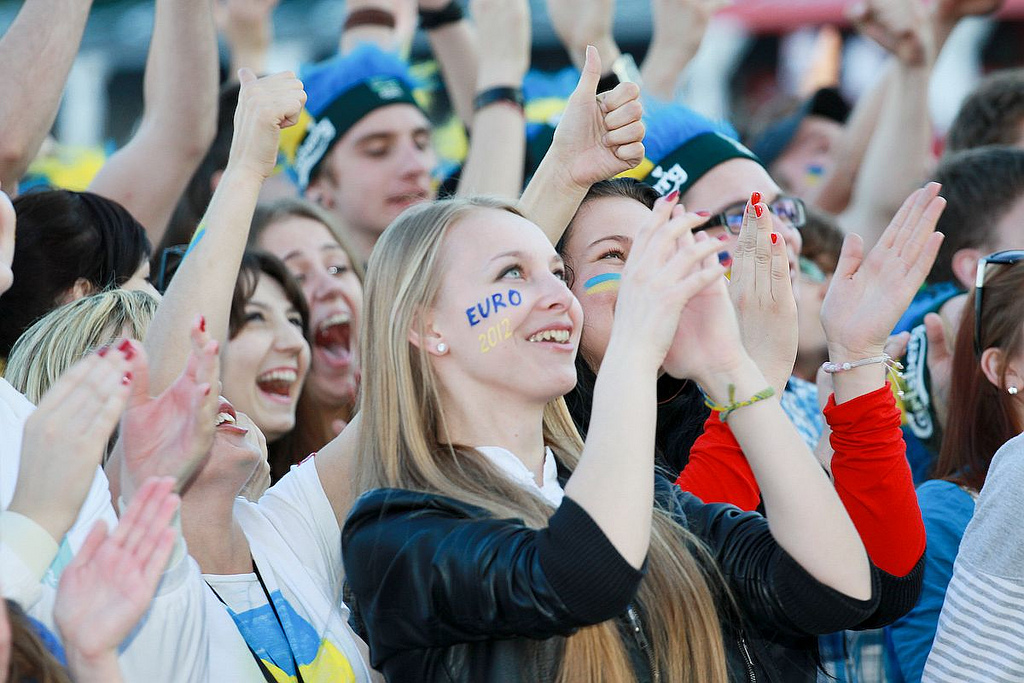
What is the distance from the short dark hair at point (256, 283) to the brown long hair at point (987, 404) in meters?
1.86

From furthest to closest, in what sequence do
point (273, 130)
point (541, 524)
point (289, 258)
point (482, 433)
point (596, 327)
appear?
point (289, 258) → point (596, 327) → point (273, 130) → point (482, 433) → point (541, 524)

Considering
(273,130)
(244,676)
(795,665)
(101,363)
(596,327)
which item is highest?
(273,130)

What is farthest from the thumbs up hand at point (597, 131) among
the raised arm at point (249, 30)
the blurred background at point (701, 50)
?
the blurred background at point (701, 50)

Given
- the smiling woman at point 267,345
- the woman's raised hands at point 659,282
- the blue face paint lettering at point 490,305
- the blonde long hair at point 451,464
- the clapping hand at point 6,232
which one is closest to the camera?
the woman's raised hands at point 659,282

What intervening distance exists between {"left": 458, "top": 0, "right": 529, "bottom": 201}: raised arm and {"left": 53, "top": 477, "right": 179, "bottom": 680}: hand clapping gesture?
1.88 m

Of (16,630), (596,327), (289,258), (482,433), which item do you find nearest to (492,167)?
(289,258)

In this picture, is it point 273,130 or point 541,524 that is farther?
point 273,130

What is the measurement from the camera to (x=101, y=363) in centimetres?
205

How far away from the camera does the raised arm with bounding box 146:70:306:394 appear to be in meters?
2.58

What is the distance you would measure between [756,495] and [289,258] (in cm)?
195

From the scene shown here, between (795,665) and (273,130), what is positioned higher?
(273,130)

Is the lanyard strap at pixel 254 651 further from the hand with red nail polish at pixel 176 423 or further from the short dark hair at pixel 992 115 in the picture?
the short dark hair at pixel 992 115

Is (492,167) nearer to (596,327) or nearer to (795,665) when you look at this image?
(596,327)

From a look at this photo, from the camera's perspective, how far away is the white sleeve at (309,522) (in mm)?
2660
